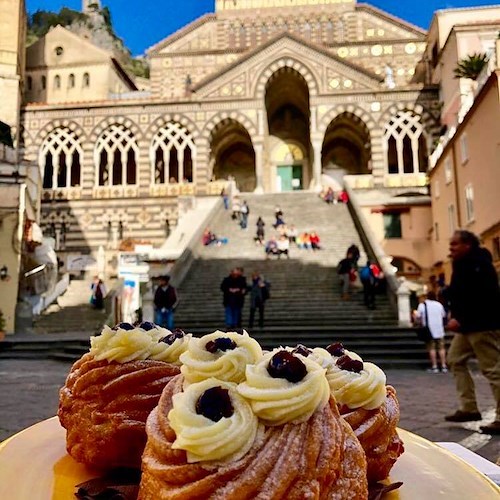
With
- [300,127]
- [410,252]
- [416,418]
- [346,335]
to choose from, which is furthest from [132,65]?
[416,418]

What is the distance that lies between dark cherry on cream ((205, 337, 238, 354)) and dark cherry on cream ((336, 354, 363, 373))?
0.49 meters

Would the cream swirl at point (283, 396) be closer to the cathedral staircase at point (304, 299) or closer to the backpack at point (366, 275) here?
the cathedral staircase at point (304, 299)

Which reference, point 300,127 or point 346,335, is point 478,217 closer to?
point 346,335

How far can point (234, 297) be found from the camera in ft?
40.5

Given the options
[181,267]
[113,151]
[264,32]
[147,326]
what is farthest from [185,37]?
[147,326]

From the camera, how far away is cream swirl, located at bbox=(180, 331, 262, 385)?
1808 millimetres

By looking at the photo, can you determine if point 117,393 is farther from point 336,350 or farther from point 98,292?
point 98,292

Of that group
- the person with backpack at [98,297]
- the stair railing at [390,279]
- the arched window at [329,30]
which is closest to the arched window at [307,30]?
the arched window at [329,30]

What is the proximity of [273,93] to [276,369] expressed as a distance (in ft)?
106

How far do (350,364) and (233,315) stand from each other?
10514 mm

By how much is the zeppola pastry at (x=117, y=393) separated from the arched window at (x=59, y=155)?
97.3 ft

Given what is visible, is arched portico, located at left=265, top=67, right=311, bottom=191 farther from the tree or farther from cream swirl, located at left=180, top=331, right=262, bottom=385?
cream swirl, located at left=180, top=331, right=262, bottom=385

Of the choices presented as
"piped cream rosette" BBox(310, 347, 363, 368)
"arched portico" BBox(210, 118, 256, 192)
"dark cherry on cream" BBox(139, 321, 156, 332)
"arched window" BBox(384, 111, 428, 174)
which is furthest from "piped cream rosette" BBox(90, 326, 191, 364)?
"arched portico" BBox(210, 118, 256, 192)

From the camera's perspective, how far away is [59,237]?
29.0 metres
